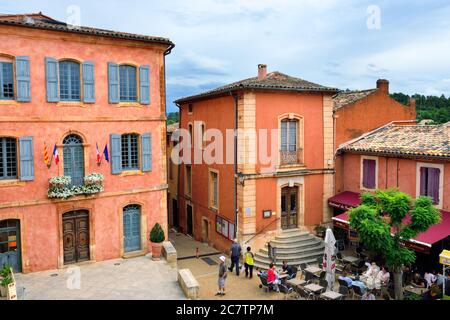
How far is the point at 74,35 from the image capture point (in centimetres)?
1609

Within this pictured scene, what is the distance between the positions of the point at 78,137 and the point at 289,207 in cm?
1095

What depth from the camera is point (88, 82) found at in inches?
650

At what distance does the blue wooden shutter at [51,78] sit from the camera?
15.7 m

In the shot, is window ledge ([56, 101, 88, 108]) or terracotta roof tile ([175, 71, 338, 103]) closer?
window ledge ([56, 101, 88, 108])

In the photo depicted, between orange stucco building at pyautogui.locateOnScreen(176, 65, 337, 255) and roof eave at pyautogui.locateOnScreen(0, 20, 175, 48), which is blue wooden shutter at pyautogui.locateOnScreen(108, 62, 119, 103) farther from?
orange stucco building at pyautogui.locateOnScreen(176, 65, 337, 255)

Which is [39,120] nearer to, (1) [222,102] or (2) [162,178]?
(2) [162,178]

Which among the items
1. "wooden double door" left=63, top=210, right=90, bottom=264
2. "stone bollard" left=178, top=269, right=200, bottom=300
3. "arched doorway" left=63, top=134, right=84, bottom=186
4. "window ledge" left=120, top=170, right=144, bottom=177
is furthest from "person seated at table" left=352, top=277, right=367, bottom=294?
"arched doorway" left=63, top=134, right=84, bottom=186

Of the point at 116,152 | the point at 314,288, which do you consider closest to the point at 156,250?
the point at 116,152

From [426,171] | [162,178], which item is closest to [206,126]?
[162,178]

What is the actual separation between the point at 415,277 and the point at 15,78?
1742cm

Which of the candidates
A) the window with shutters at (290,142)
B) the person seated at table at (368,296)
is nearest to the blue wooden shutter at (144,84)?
the window with shutters at (290,142)

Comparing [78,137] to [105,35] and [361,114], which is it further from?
[361,114]

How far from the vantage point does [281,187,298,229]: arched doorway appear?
20844 millimetres

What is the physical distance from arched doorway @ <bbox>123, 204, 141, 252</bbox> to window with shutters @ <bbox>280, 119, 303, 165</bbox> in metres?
7.63
